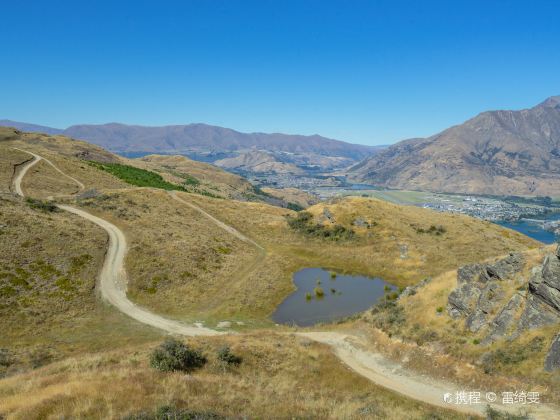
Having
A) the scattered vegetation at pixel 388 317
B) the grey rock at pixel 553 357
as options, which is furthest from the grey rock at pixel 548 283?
the scattered vegetation at pixel 388 317

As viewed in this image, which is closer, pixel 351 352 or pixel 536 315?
pixel 536 315

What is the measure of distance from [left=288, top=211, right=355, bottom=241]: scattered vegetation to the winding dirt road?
155 feet

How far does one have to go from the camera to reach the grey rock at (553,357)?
24797 mm

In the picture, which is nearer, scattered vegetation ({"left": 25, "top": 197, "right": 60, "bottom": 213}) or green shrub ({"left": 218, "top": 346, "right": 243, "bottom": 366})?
green shrub ({"left": 218, "top": 346, "right": 243, "bottom": 366})

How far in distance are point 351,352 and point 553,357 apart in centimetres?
1708

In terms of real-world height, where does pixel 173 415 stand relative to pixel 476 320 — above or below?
above

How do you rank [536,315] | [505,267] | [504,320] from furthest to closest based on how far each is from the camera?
[505,267] < [504,320] < [536,315]

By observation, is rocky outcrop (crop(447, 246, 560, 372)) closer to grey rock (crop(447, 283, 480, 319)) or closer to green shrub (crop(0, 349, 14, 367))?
grey rock (crop(447, 283, 480, 319))

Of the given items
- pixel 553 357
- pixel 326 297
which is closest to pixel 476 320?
pixel 553 357

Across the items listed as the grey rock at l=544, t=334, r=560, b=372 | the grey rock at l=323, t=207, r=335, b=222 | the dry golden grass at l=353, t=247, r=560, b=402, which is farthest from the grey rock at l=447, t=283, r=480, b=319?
the grey rock at l=323, t=207, r=335, b=222

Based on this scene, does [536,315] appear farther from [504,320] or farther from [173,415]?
[173,415]

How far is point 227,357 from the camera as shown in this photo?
29.6 m

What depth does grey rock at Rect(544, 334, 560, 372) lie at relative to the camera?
24797 mm

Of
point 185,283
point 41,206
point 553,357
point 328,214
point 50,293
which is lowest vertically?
point 185,283
